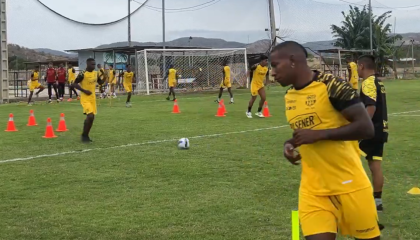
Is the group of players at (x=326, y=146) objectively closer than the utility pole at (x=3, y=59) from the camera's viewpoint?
Yes

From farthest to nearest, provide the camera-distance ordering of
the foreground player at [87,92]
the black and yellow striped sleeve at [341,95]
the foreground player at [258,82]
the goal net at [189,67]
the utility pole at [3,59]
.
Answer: the goal net at [189,67] → the utility pole at [3,59] → the foreground player at [258,82] → the foreground player at [87,92] → the black and yellow striped sleeve at [341,95]

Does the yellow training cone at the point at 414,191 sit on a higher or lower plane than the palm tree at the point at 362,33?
lower

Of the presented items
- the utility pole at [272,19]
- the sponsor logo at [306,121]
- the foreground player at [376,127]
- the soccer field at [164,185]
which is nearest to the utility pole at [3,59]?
the soccer field at [164,185]

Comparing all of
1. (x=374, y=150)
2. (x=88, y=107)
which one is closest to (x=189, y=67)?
(x=88, y=107)

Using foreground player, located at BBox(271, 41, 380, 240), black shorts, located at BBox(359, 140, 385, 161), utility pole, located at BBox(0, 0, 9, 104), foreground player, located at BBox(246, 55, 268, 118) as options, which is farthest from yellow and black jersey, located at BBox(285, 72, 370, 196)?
utility pole, located at BBox(0, 0, 9, 104)

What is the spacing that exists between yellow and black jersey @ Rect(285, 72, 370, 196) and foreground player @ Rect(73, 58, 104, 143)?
355 inches

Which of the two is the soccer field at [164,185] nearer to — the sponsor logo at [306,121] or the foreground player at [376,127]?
the foreground player at [376,127]

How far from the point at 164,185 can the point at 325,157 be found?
439cm

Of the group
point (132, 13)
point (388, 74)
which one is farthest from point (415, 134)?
point (388, 74)

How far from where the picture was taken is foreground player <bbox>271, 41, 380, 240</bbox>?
3.33 m

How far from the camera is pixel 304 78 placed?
3414 millimetres

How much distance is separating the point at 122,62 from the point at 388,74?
105ft

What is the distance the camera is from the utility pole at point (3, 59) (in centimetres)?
2777

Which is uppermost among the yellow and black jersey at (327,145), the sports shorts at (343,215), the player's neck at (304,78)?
the player's neck at (304,78)
